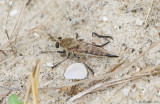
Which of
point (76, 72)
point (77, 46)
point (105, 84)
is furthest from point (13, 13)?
point (105, 84)

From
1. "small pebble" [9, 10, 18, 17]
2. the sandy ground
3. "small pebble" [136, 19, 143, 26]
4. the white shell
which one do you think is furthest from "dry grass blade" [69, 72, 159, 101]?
"small pebble" [9, 10, 18, 17]

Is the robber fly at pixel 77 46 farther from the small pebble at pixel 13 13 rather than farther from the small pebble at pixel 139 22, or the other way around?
the small pebble at pixel 13 13

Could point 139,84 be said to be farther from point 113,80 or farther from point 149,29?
point 149,29

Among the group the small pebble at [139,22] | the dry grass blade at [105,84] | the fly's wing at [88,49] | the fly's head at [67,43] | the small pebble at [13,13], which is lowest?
the dry grass blade at [105,84]

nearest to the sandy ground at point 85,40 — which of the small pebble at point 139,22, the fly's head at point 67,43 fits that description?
the small pebble at point 139,22

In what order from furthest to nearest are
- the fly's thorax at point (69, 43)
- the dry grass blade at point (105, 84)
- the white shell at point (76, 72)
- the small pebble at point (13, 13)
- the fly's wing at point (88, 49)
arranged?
the small pebble at point (13, 13), the fly's thorax at point (69, 43), the fly's wing at point (88, 49), the white shell at point (76, 72), the dry grass blade at point (105, 84)

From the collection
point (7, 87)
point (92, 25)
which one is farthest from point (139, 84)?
point (7, 87)

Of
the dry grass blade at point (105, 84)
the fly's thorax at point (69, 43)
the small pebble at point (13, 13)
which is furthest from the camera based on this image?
the small pebble at point (13, 13)
